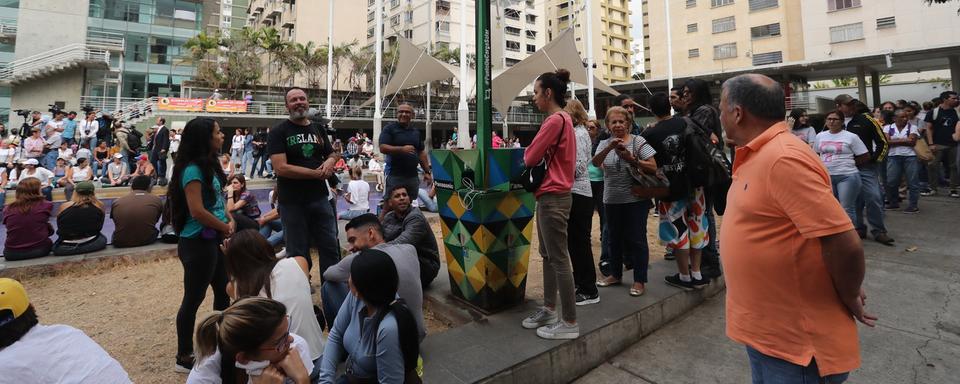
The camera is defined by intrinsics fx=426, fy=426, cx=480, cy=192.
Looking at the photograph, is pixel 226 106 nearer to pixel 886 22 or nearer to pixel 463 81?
pixel 463 81

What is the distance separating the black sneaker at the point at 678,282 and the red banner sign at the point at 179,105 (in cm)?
3027

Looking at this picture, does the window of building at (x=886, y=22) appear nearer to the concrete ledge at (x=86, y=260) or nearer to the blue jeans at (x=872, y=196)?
the blue jeans at (x=872, y=196)

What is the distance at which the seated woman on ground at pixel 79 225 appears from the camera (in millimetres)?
5035

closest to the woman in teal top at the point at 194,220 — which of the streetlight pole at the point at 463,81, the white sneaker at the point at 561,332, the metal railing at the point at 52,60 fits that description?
the white sneaker at the point at 561,332

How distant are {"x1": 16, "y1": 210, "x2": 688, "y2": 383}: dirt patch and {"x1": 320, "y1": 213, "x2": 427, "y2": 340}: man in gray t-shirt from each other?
33.3 inches

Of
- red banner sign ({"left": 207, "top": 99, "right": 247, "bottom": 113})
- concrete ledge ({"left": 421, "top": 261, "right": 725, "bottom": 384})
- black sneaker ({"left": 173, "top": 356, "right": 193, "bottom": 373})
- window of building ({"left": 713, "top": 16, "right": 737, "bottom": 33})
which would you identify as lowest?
black sneaker ({"left": 173, "top": 356, "right": 193, "bottom": 373})

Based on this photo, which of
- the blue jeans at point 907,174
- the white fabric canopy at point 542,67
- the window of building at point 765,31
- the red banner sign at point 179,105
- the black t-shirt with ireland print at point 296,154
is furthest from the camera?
the window of building at point 765,31

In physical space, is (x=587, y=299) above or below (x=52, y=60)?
below

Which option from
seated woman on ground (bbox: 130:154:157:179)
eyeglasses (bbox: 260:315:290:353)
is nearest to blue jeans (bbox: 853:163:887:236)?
eyeglasses (bbox: 260:315:290:353)

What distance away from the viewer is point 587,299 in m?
3.28

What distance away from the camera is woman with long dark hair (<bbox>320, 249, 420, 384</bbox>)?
5.85ft

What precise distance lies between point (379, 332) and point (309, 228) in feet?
6.61

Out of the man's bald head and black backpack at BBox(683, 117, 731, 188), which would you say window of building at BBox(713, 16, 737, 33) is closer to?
black backpack at BBox(683, 117, 731, 188)

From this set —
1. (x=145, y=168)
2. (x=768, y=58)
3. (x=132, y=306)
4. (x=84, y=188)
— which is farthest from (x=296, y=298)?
(x=768, y=58)
